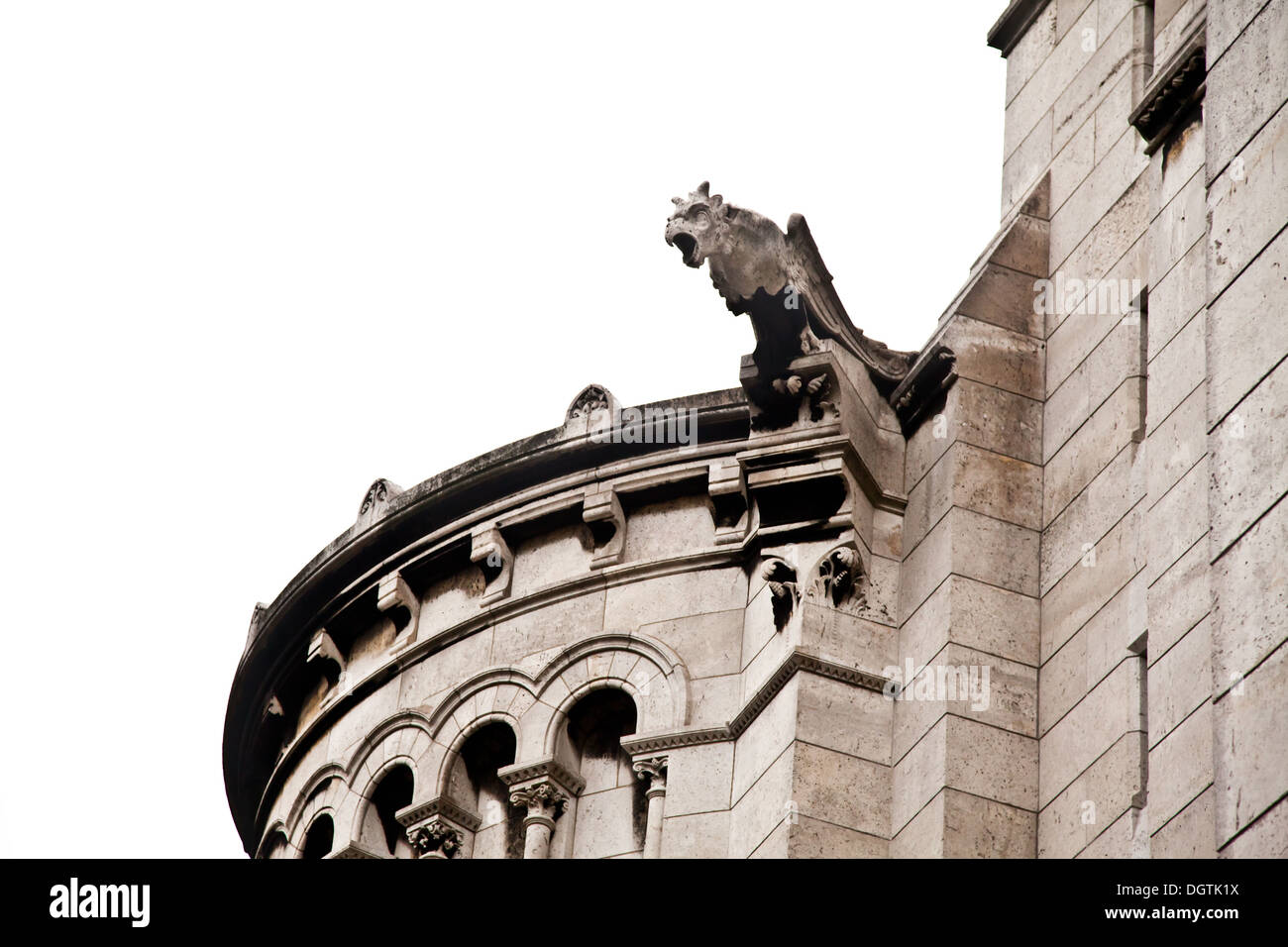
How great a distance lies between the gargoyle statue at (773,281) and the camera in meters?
19.4

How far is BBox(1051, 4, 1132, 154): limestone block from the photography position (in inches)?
808

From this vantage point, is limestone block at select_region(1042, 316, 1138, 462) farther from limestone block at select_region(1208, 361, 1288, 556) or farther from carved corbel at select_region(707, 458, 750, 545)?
limestone block at select_region(1208, 361, 1288, 556)

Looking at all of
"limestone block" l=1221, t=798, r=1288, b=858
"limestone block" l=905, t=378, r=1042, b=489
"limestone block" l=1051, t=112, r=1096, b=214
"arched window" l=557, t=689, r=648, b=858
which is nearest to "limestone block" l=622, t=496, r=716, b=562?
"arched window" l=557, t=689, r=648, b=858

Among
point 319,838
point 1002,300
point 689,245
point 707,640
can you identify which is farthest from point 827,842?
point 319,838

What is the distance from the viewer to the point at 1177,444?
15195 mm

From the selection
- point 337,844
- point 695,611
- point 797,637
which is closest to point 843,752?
point 797,637

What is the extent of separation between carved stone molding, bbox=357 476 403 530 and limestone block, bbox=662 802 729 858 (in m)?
6.67

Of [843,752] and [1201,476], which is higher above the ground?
[1201,476]

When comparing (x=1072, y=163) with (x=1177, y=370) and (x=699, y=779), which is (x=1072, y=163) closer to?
(x=1177, y=370)

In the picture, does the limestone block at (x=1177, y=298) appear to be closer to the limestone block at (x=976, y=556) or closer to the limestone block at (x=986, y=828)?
the limestone block at (x=976, y=556)
